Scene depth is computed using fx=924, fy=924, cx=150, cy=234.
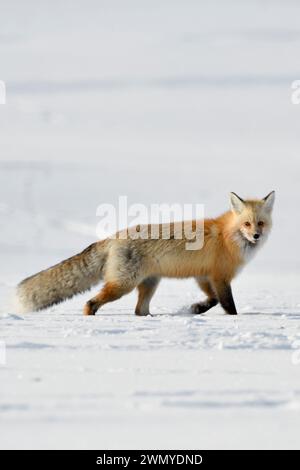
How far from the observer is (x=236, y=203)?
321 inches

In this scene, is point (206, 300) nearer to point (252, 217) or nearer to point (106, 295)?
point (252, 217)

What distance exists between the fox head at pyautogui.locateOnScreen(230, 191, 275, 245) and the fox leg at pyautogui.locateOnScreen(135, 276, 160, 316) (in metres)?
0.87

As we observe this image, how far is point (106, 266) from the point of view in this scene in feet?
26.1

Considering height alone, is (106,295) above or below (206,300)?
below

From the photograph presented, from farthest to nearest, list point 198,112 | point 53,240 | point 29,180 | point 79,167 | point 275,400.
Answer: point 198,112 → point 79,167 → point 29,180 → point 53,240 → point 275,400

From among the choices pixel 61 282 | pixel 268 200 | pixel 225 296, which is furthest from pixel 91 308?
pixel 268 200

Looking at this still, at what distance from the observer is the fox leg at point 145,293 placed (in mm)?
8000

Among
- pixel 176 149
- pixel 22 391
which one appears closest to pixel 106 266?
pixel 22 391

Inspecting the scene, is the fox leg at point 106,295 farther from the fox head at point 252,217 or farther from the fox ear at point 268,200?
the fox ear at point 268,200

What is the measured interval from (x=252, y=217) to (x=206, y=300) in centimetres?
85

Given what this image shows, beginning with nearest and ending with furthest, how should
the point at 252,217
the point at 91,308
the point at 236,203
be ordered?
the point at 91,308, the point at 252,217, the point at 236,203

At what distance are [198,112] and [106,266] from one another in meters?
26.4

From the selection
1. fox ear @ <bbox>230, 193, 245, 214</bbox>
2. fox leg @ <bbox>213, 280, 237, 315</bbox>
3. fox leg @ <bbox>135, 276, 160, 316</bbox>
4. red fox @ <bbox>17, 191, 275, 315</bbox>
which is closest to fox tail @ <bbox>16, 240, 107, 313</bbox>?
red fox @ <bbox>17, 191, 275, 315</bbox>

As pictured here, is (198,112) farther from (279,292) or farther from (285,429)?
(285,429)
